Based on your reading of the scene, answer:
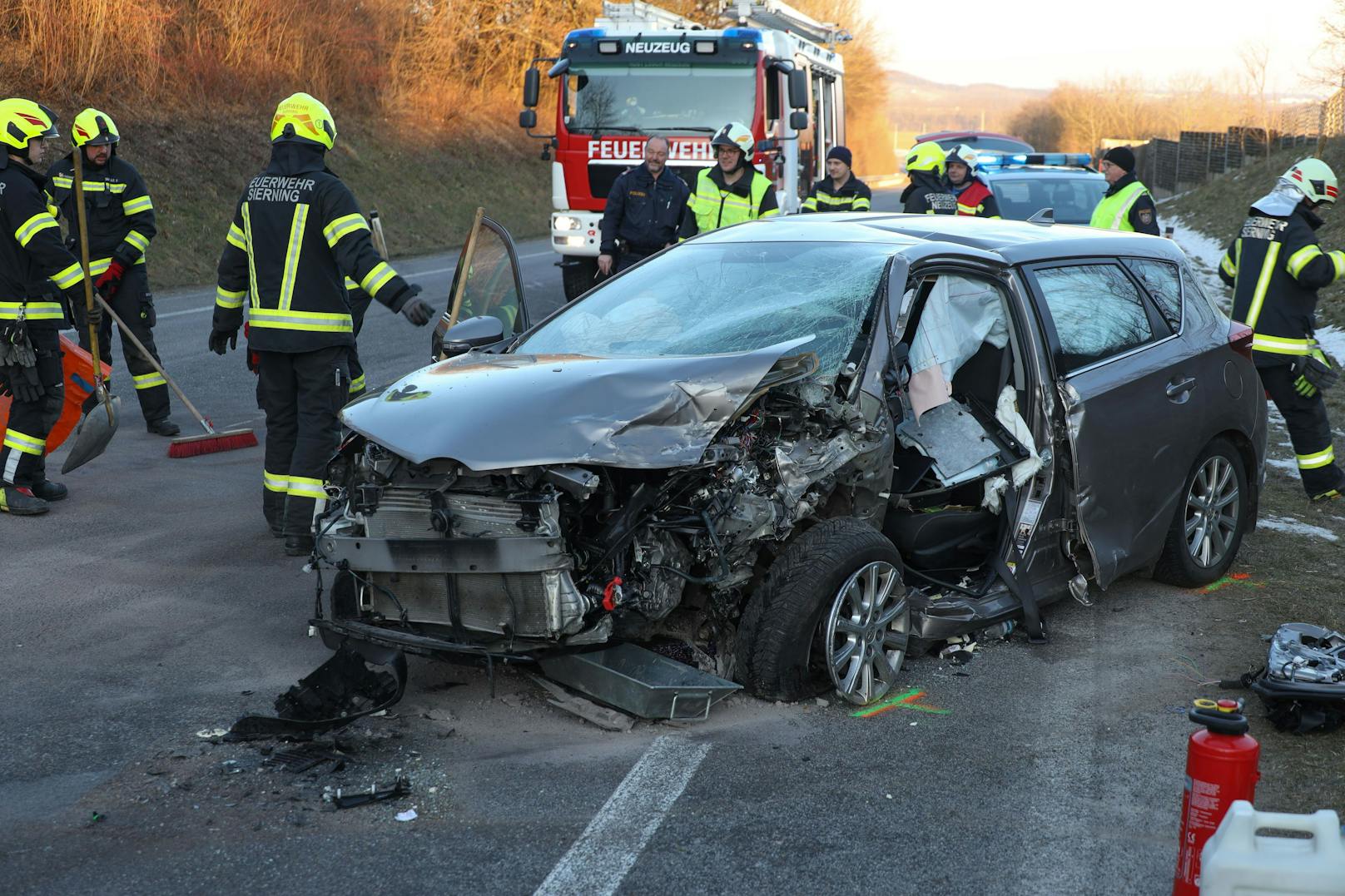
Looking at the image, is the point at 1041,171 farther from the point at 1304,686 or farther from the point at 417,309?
the point at 1304,686

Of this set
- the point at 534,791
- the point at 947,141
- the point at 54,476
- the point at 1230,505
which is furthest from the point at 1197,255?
the point at 534,791

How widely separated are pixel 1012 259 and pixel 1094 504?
999 mm

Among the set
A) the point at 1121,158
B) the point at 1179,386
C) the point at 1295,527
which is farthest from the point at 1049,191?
the point at 1179,386

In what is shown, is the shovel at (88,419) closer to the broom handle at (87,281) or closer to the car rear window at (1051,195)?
the broom handle at (87,281)

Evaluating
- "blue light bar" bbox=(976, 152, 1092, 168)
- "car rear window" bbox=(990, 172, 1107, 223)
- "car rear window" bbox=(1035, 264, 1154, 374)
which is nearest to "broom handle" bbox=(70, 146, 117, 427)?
"car rear window" bbox=(1035, 264, 1154, 374)

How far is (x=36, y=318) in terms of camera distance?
22.5 ft

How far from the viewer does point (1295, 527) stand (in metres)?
7.12

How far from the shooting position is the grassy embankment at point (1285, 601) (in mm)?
3938

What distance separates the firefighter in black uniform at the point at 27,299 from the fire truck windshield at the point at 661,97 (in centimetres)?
773

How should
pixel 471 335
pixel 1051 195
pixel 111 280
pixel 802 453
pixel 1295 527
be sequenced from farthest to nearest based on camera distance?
1. pixel 1051 195
2. pixel 111 280
3. pixel 1295 527
4. pixel 471 335
5. pixel 802 453

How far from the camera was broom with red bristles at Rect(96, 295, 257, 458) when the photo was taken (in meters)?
8.14

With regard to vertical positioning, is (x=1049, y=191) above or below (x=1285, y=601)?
above

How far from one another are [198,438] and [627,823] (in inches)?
216

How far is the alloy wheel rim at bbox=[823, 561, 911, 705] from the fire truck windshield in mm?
9862
